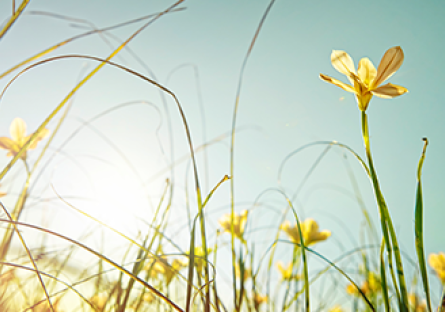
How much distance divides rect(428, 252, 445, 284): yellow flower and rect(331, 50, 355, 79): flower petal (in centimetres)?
160

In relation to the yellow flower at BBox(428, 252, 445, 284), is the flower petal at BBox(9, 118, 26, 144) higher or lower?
higher

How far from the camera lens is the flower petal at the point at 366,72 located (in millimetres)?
614

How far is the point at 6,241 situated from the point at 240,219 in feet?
3.18

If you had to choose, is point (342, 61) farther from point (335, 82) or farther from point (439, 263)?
point (439, 263)

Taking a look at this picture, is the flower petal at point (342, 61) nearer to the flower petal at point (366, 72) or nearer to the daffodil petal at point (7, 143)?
the flower petal at point (366, 72)

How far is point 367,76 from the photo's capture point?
0.62 m

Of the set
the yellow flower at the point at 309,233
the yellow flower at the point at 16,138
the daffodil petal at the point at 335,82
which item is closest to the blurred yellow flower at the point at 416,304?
the yellow flower at the point at 309,233

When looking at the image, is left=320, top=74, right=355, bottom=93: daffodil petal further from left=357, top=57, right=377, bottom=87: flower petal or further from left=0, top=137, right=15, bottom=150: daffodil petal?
left=0, top=137, right=15, bottom=150: daffodil petal

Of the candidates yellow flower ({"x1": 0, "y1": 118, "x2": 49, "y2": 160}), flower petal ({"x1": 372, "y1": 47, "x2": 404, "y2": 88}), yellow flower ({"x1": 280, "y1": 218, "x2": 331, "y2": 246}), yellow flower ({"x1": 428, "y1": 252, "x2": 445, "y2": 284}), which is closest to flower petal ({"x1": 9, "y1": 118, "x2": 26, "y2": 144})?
yellow flower ({"x1": 0, "y1": 118, "x2": 49, "y2": 160})

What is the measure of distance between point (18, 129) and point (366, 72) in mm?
1093

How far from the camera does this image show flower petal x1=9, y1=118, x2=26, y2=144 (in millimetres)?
950

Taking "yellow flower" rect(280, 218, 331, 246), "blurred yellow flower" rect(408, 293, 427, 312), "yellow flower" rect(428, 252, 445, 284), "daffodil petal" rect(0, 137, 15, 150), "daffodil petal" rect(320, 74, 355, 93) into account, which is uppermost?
"daffodil petal" rect(0, 137, 15, 150)

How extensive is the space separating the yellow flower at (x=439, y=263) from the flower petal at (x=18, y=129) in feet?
7.02

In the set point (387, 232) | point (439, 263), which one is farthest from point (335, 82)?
point (439, 263)
